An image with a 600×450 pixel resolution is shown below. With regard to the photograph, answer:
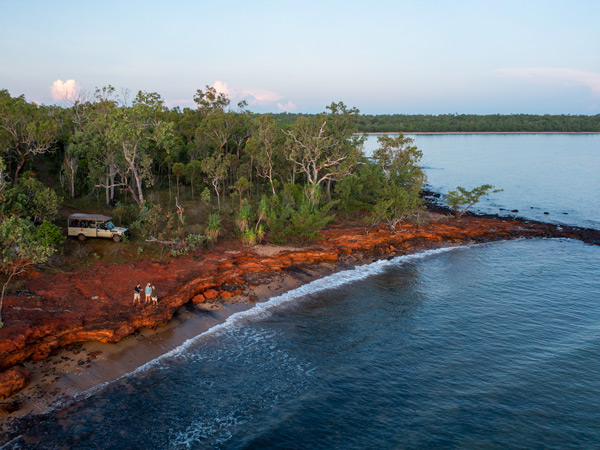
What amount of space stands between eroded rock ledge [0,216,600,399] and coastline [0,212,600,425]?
0.34 ft

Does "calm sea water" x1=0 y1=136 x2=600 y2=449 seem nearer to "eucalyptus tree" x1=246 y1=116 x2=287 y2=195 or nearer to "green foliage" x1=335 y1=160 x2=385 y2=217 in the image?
"eucalyptus tree" x1=246 y1=116 x2=287 y2=195

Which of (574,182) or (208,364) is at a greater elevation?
(574,182)

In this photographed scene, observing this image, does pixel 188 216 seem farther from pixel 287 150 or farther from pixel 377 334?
pixel 377 334

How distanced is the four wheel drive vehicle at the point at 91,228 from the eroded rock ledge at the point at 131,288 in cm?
402

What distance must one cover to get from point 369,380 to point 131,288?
16.1m

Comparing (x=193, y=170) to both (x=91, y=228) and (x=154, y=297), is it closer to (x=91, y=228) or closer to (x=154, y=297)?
(x=91, y=228)

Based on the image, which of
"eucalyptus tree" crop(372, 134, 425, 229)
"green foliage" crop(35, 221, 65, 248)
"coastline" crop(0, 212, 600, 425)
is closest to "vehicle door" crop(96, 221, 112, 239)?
"green foliage" crop(35, 221, 65, 248)

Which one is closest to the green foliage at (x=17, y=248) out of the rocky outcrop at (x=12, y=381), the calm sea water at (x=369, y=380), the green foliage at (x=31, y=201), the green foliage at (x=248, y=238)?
the rocky outcrop at (x=12, y=381)

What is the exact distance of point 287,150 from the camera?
A: 48688 millimetres

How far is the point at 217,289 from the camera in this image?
28.8 metres

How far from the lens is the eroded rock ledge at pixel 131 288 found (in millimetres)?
20109

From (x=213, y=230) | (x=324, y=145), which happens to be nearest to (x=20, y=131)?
(x=213, y=230)

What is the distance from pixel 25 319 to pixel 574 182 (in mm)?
98104

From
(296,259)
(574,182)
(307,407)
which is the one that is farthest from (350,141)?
(574,182)
